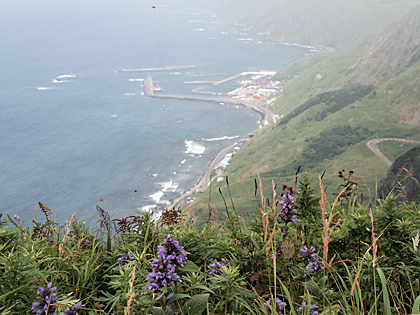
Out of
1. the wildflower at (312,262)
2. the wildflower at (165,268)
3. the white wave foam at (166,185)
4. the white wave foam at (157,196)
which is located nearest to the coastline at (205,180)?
the white wave foam at (157,196)

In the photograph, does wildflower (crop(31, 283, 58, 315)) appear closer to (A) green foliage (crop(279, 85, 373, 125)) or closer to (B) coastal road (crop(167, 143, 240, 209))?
(B) coastal road (crop(167, 143, 240, 209))

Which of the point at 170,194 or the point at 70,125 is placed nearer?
the point at 170,194

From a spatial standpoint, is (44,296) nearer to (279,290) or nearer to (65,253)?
(65,253)

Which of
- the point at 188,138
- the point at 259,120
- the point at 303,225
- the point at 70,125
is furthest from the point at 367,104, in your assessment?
the point at 303,225

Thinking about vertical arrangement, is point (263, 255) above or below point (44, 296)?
below

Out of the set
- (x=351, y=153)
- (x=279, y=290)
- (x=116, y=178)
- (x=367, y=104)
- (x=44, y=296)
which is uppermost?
(x=44, y=296)

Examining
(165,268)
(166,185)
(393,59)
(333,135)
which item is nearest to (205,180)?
(166,185)

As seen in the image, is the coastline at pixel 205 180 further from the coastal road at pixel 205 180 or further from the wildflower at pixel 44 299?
the wildflower at pixel 44 299

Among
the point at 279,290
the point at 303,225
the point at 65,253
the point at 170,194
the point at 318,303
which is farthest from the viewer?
the point at 170,194
